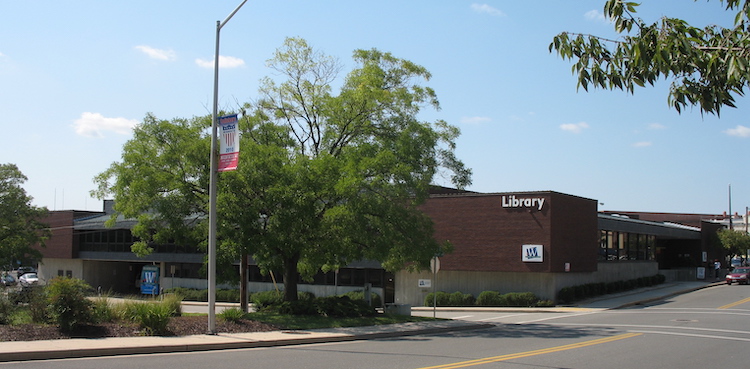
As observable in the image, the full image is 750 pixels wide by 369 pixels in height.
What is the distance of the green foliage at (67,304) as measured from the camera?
1641 centimetres

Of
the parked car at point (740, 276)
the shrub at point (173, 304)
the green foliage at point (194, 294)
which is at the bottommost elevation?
the green foliage at point (194, 294)

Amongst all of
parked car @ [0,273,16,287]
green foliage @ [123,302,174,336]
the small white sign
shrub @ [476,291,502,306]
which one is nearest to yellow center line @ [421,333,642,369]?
green foliage @ [123,302,174,336]

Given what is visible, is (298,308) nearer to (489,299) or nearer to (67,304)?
(67,304)

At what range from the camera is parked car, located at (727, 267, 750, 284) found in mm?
52562

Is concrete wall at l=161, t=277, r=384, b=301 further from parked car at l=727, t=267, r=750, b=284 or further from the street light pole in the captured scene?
parked car at l=727, t=267, r=750, b=284

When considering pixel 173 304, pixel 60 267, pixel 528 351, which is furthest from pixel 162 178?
pixel 60 267

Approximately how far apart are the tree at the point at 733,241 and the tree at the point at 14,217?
61.5m

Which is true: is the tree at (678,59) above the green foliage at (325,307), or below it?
above

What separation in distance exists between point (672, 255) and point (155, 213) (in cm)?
6107

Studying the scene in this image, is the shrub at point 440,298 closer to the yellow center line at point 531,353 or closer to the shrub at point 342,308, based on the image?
the shrub at point 342,308

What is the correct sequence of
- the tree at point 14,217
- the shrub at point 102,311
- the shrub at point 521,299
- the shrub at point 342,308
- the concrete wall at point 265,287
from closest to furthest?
the shrub at point 102,311 < the shrub at point 342,308 < the shrub at point 521,299 < the tree at point 14,217 < the concrete wall at point 265,287

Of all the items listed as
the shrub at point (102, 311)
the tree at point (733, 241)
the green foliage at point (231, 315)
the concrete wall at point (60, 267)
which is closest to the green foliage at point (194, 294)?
the concrete wall at point (60, 267)

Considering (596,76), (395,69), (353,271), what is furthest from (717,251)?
(596,76)

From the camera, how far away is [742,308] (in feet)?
106
